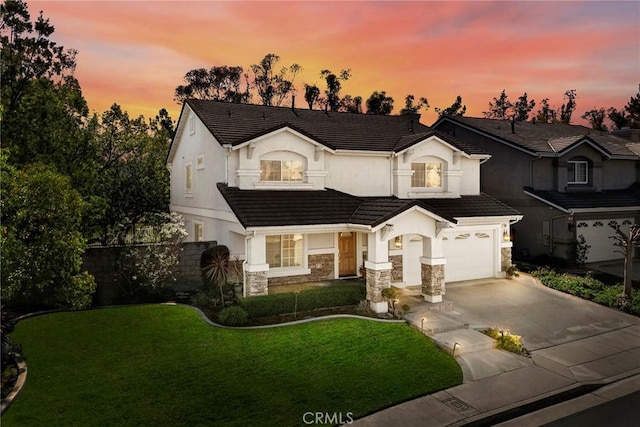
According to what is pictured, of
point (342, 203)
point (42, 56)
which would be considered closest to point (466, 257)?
point (342, 203)

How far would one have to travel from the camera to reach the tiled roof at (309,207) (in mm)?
16141

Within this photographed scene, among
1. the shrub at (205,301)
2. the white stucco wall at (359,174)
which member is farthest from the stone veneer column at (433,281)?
the shrub at (205,301)

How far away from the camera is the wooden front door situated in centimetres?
1995

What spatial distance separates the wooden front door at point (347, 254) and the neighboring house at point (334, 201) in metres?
0.05

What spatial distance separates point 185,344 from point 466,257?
46.0 feet

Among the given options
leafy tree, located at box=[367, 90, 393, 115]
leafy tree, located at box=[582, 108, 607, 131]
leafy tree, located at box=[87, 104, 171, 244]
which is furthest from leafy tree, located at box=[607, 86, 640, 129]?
leafy tree, located at box=[87, 104, 171, 244]

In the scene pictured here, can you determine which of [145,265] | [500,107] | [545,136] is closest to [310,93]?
[545,136]

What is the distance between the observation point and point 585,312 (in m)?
16.7

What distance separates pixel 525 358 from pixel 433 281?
4.80 meters

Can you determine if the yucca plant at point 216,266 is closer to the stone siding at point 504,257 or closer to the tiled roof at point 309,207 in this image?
the tiled roof at point 309,207

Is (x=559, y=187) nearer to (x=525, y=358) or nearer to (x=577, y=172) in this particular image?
(x=577, y=172)

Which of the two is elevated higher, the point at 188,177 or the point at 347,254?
the point at 188,177

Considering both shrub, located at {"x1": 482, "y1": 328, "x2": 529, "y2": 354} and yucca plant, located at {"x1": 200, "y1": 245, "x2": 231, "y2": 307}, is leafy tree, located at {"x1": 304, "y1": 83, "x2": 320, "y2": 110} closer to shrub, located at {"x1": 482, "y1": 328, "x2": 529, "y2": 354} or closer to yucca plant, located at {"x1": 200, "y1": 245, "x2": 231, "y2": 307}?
yucca plant, located at {"x1": 200, "y1": 245, "x2": 231, "y2": 307}

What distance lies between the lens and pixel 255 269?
15.6 metres
